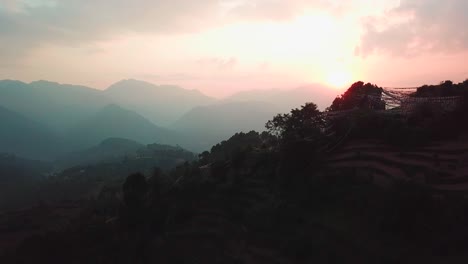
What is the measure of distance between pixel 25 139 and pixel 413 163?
576 feet

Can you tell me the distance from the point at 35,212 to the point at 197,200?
22690 millimetres

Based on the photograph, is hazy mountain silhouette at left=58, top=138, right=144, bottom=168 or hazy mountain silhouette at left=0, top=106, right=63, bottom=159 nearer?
hazy mountain silhouette at left=58, top=138, right=144, bottom=168

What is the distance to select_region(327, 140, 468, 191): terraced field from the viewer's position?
14914 mm

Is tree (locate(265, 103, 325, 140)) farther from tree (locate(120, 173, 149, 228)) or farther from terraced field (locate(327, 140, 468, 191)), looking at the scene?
tree (locate(120, 173, 149, 228))

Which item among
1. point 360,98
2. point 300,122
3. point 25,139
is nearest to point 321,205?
point 300,122

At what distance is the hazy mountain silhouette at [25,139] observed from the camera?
508 ft

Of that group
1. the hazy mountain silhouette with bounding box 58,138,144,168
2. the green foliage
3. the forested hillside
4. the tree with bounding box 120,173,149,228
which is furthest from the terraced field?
the hazy mountain silhouette with bounding box 58,138,144,168

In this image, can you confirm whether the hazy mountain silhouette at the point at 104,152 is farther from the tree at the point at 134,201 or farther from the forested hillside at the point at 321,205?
Answer: the forested hillside at the point at 321,205

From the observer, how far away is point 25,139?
16550cm

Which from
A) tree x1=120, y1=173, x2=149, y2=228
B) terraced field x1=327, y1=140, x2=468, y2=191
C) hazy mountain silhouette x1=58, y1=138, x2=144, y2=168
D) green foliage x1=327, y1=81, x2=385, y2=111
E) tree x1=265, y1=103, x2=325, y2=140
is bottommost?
hazy mountain silhouette x1=58, y1=138, x2=144, y2=168

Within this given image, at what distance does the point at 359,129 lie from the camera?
21.0m

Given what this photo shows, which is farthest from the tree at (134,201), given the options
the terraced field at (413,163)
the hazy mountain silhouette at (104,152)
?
the hazy mountain silhouette at (104,152)

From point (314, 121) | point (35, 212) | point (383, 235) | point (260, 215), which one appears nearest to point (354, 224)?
point (383, 235)

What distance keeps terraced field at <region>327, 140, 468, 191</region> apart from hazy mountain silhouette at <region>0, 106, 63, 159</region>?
152 meters
